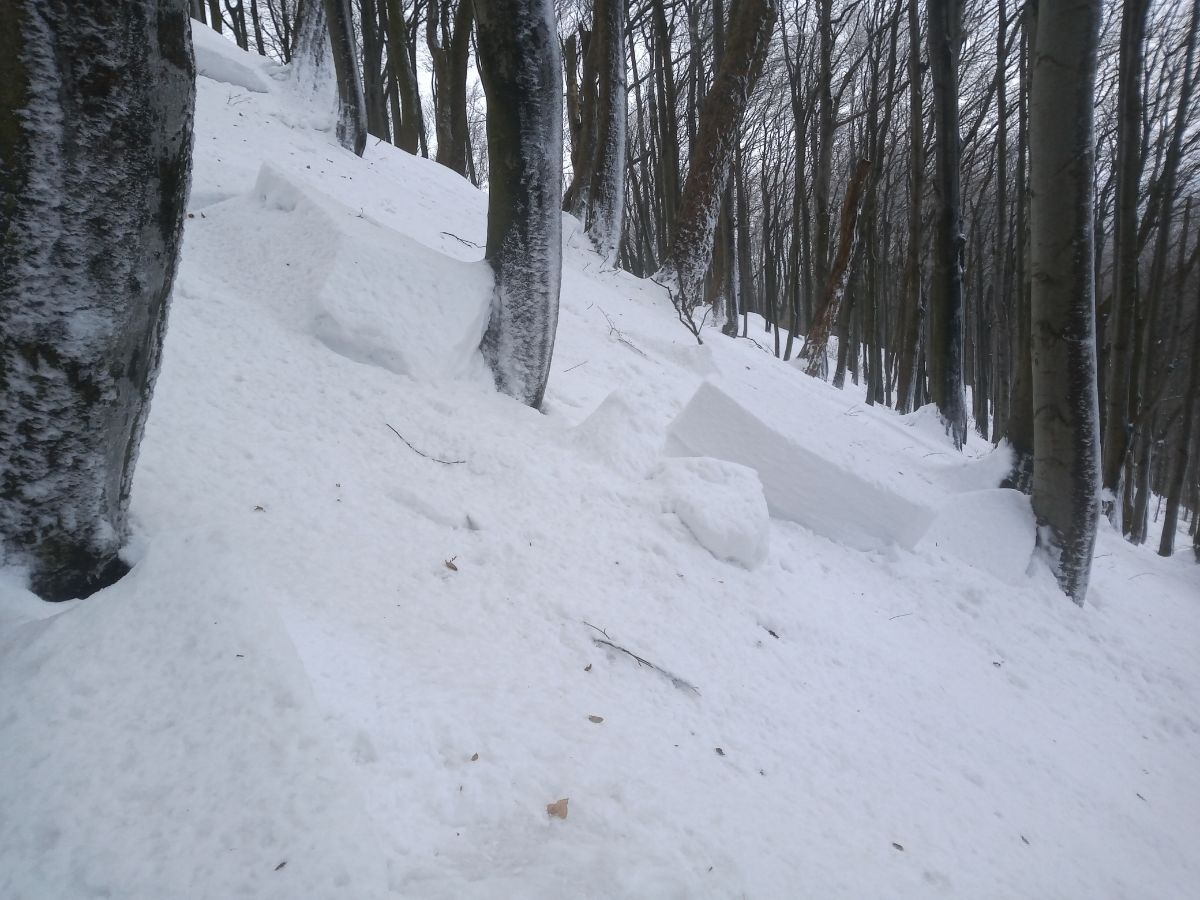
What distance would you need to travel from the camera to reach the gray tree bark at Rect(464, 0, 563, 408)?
269 centimetres

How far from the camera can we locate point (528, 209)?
9.44 ft

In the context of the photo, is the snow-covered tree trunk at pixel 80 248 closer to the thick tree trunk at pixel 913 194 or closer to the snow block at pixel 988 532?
the snow block at pixel 988 532

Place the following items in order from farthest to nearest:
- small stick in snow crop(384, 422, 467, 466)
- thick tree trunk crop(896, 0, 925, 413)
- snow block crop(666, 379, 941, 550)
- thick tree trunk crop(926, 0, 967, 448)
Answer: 1. thick tree trunk crop(896, 0, 925, 413)
2. thick tree trunk crop(926, 0, 967, 448)
3. snow block crop(666, 379, 941, 550)
4. small stick in snow crop(384, 422, 467, 466)

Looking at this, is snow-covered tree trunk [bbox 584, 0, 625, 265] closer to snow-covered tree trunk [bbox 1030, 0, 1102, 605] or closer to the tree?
the tree

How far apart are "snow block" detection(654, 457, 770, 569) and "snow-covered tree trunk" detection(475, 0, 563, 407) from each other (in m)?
0.82

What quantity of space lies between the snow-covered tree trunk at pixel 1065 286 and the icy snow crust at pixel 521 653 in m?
0.28

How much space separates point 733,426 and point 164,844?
267cm

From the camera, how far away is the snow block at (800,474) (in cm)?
319

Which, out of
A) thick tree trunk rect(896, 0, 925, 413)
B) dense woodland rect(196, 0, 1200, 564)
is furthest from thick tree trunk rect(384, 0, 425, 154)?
thick tree trunk rect(896, 0, 925, 413)

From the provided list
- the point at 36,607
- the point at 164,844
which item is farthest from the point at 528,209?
the point at 164,844

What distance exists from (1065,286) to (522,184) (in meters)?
3.02

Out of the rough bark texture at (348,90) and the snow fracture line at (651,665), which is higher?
the rough bark texture at (348,90)

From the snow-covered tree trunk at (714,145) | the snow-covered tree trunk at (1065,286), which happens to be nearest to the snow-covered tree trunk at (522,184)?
the snow-covered tree trunk at (1065,286)

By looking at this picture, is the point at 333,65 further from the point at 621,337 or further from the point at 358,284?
the point at 358,284
